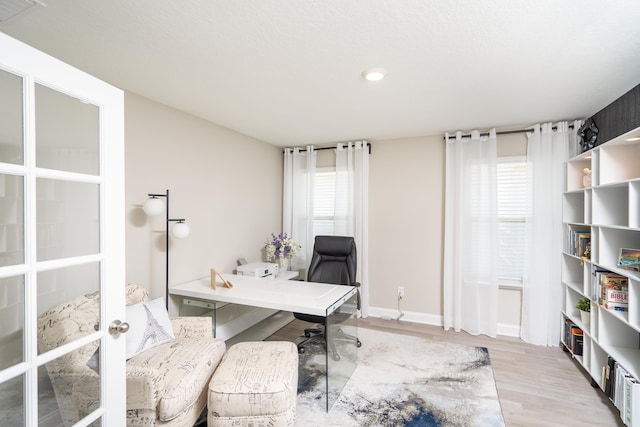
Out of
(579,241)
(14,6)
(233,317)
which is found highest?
(14,6)

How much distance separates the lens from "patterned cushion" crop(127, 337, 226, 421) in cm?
161

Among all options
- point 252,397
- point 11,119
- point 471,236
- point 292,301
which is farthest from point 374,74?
point 471,236

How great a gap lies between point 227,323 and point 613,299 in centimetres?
321

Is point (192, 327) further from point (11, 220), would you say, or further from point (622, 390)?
point (622, 390)

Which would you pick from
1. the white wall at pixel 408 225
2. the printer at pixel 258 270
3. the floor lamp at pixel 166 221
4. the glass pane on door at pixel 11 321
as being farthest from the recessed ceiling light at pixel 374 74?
the printer at pixel 258 270

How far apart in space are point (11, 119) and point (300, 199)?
3546 mm

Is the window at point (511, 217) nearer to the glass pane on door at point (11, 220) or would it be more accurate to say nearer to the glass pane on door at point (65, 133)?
the glass pane on door at point (65, 133)

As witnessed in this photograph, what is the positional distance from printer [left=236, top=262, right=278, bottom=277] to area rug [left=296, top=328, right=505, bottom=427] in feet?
2.96

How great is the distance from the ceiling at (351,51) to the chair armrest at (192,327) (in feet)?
5.89

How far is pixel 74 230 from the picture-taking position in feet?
3.97

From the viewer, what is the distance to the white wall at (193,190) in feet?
8.50

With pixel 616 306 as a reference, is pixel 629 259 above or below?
above

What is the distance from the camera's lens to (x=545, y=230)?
330 centimetres

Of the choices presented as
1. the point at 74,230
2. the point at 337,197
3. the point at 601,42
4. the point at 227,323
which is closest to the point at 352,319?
the point at 227,323
